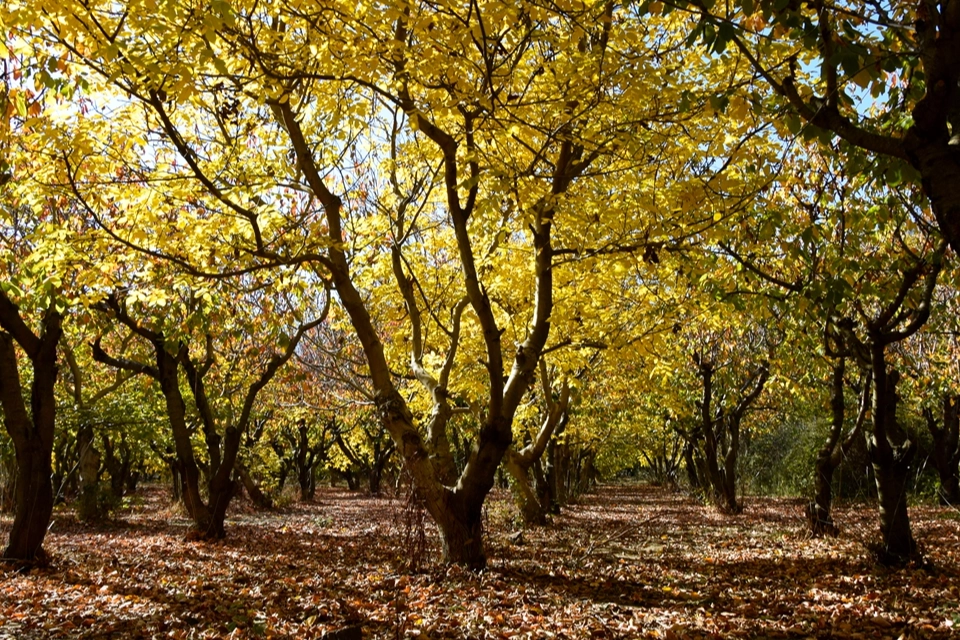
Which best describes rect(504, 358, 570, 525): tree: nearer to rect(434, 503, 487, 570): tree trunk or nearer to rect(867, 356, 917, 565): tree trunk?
rect(434, 503, 487, 570): tree trunk

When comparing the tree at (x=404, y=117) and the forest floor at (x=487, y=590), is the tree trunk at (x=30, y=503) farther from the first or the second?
the tree at (x=404, y=117)

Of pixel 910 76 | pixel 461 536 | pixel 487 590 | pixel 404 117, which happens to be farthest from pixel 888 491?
pixel 404 117

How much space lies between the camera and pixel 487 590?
7176mm

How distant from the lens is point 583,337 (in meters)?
11.6

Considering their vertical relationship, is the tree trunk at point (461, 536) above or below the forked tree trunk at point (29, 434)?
below

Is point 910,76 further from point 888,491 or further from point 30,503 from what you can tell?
point 30,503

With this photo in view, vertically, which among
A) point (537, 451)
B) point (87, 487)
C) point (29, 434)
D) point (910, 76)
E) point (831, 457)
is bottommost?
point (87, 487)

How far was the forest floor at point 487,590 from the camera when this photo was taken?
5770 mm

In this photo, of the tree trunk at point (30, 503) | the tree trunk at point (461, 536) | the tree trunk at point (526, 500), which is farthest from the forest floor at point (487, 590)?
the tree trunk at point (526, 500)

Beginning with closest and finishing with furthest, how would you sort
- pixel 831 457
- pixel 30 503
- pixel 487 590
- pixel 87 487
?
pixel 487 590 < pixel 30 503 < pixel 831 457 < pixel 87 487

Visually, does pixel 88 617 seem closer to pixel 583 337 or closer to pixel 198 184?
pixel 198 184

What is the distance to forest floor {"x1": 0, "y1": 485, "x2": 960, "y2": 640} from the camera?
5770 mm

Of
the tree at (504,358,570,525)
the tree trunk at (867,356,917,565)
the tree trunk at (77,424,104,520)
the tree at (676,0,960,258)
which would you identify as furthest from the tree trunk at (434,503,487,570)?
the tree trunk at (77,424,104,520)

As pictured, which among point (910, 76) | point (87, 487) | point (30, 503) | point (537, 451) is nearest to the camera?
point (910, 76)
